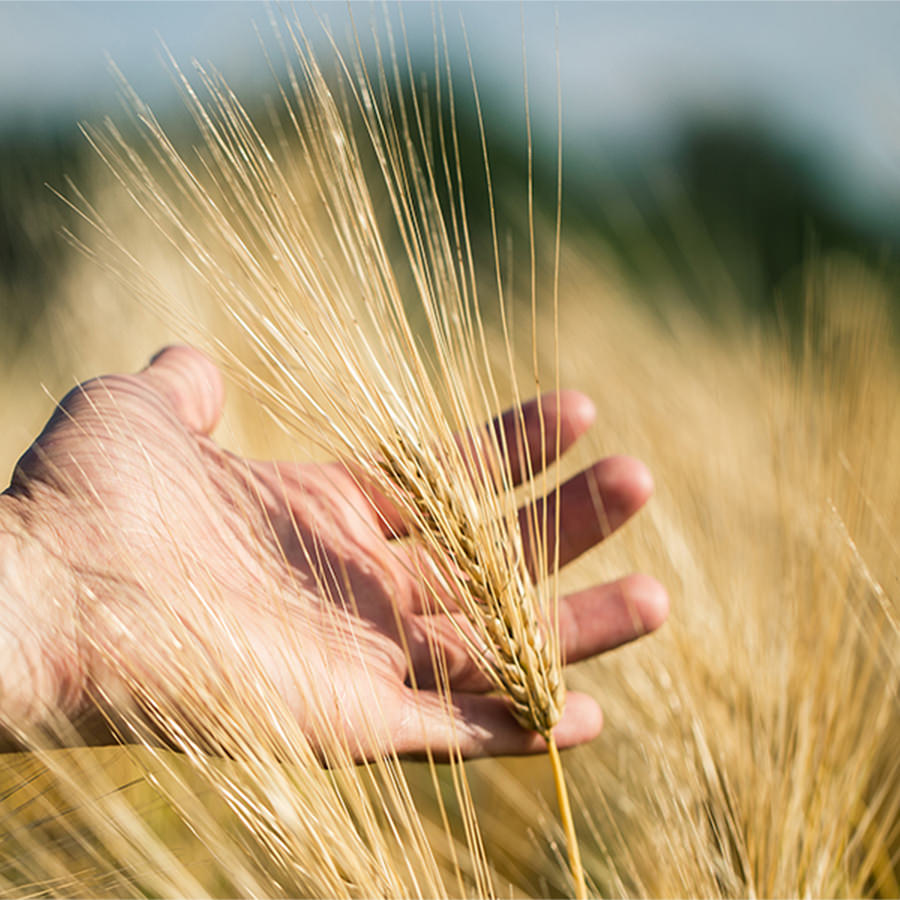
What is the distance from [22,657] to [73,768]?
113 mm

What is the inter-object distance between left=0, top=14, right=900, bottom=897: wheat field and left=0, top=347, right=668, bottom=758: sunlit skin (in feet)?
0.19

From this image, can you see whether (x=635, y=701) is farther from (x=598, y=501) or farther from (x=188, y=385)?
(x=188, y=385)

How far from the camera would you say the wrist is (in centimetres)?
71

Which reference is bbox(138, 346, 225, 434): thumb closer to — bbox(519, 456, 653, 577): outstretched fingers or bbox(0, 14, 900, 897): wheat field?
bbox(0, 14, 900, 897): wheat field

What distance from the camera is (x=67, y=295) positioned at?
1.55m

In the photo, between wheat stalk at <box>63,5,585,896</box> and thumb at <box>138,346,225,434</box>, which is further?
thumb at <box>138,346,225,434</box>

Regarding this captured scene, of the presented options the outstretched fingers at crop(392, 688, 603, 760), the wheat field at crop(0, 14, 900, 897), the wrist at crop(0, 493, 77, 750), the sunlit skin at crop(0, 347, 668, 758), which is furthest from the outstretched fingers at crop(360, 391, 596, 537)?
the wrist at crop(0, 493, 77, 750)

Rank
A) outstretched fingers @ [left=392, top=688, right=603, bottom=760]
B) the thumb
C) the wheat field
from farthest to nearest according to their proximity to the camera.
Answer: the thumb, outstretched fingers @ [left=392, top=688, right=603, bottom=760], the wheat field

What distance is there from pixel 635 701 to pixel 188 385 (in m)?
0.76

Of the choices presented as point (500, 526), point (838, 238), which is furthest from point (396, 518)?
point (838, 238)

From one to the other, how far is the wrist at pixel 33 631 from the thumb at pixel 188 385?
0.28m

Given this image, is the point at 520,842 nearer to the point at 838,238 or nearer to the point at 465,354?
the point at 465,354

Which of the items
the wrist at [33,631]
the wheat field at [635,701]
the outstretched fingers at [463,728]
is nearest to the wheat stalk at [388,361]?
the wheat field at [635,701]

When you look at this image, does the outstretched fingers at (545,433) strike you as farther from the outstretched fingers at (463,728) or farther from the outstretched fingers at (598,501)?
the outstretched fingers at (463,728)
